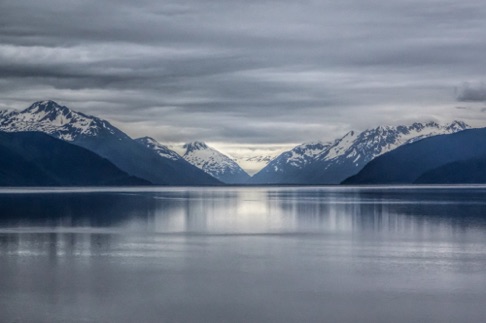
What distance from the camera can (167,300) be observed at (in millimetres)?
37812

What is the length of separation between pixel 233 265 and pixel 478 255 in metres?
18.4

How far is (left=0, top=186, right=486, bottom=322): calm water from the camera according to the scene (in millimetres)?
34969

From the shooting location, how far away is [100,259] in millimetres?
53500

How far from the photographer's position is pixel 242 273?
47375 mm

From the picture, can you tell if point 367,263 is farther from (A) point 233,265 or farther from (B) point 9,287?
(B) point 9,287

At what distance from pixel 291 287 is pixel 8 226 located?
50102 millimetres

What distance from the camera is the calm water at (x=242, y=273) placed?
34969mm

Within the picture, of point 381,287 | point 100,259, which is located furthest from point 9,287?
point 381,287

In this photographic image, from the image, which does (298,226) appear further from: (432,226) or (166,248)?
(166,248)

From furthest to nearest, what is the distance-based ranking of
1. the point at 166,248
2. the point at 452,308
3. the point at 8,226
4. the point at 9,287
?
the point at 8,226
the point at 166,248
the point at 9,287
the point at 452,308

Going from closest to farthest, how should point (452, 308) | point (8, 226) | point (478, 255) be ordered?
point (452, 308)
point (478, 255)
point (8, 226)

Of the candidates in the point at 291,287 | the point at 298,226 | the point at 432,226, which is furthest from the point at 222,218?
the point at 291,287

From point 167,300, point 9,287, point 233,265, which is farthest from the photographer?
point 233,265

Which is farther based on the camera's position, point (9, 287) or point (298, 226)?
point (298, 226)
